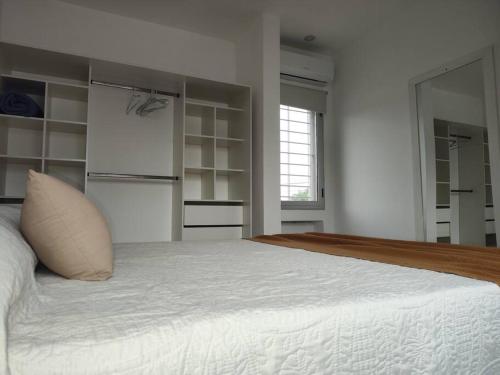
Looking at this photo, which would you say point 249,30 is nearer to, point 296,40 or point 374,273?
point 296,40

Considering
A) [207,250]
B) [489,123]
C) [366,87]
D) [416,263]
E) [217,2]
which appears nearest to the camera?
[416,263]

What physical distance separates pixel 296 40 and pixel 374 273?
337cm

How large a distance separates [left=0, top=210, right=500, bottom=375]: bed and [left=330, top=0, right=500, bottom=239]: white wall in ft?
8.19

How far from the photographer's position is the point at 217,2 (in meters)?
3.02

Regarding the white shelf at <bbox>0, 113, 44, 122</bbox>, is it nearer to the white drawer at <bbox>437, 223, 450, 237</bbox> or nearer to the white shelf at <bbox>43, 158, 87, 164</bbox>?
the white shelf at <bbox>43, 158, 87, 164</bbox>

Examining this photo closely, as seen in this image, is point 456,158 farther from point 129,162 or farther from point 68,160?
point 68,160

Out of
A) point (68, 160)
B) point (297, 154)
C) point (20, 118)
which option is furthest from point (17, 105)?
point (297, 154)

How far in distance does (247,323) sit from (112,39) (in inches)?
130

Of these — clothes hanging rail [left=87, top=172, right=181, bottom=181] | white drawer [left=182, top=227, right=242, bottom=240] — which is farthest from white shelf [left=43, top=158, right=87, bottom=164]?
white drawer [left=182, top=227, right=242, bottom=240]

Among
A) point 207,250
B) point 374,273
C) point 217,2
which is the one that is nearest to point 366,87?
point 217,2

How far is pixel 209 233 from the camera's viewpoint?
3064mm

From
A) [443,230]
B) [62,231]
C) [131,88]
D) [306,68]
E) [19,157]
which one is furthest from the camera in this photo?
[306,68]

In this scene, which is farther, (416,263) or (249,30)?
(249,30)

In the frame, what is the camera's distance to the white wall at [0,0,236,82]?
286cm
